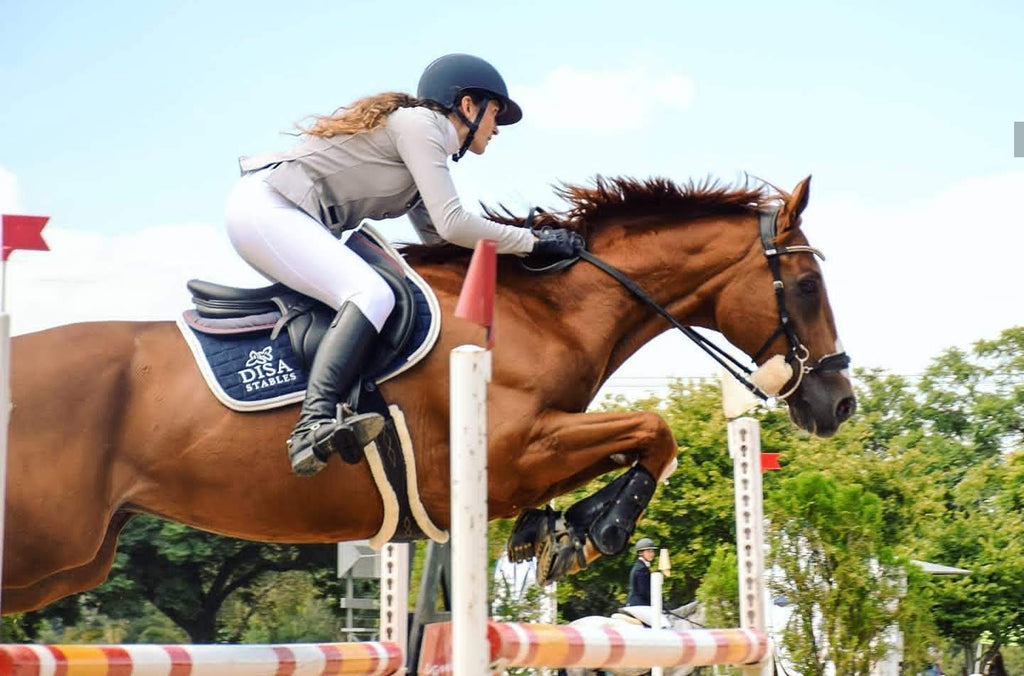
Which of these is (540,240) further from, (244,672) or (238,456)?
(244,672)

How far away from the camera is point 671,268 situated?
14.1 ft

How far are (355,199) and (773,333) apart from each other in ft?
4.66

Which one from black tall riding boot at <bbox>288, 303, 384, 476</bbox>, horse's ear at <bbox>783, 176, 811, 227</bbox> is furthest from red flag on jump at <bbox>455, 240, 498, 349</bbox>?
horse's ear at <bbox>783, 176, 811, 227</bbox>

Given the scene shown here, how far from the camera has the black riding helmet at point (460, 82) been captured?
4027 millimetres

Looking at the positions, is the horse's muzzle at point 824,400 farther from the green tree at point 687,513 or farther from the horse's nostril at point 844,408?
the green tree at point 687,513

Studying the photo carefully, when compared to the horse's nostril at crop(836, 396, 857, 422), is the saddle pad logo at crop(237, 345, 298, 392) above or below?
above

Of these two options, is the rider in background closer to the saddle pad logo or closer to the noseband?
the noseband

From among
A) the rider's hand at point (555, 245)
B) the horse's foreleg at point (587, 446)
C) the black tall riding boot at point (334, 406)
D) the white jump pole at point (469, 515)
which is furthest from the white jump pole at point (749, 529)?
the white jump pole at point (469, 515)

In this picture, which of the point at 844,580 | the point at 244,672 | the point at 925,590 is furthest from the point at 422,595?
the point at 925,590

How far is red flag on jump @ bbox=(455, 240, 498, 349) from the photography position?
272cm

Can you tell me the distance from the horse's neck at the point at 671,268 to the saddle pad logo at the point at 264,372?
1021mm

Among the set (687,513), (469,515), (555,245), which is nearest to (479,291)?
(469,515)

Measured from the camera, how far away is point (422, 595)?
5.48 meters

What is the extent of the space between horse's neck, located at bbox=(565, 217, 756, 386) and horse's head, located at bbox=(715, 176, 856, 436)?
5 centimetres
